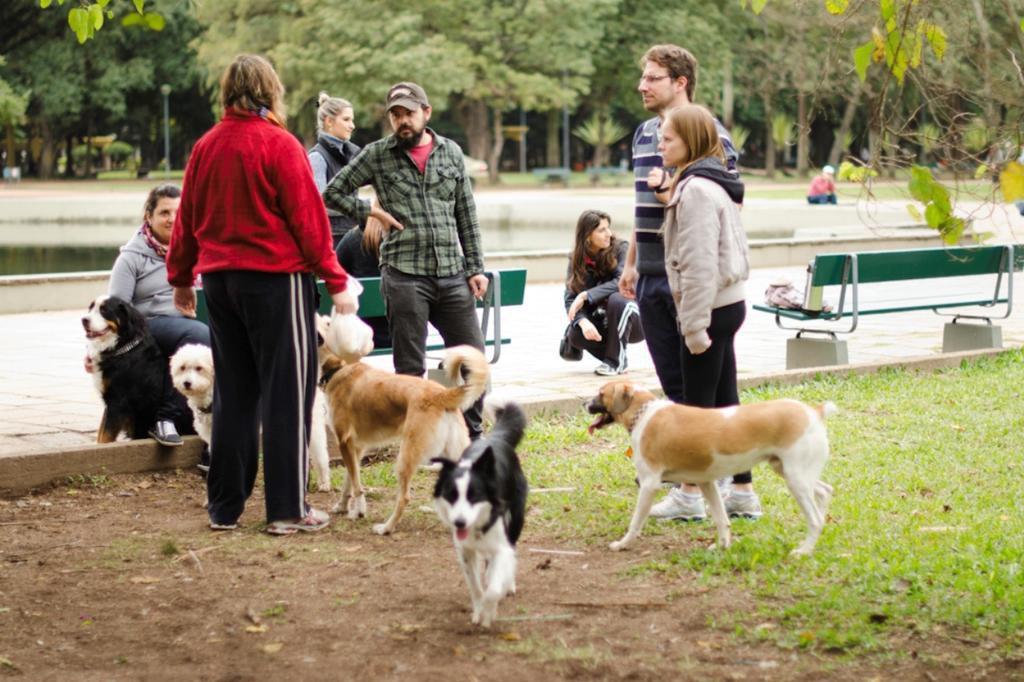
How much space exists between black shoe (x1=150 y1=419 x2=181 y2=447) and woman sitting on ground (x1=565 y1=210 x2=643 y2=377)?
3729mm

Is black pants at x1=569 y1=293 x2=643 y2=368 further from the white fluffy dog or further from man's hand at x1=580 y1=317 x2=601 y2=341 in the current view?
the white fluffy dog

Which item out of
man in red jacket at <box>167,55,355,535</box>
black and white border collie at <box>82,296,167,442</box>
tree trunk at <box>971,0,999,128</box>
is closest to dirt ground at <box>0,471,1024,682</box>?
man in red jacket at <box>167,55,355,535</box>

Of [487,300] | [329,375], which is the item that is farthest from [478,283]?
[487,300]

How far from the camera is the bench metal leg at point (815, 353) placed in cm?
1081

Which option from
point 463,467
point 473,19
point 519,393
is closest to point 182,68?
point 473,19

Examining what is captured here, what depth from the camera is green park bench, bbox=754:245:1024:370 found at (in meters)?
10.8

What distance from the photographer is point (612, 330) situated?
10492mm

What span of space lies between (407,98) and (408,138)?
0.21 m

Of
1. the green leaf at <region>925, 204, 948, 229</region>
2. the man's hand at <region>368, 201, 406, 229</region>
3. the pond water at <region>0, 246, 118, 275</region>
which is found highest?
the green leaf at <region>925, 204, 948, 229</region>

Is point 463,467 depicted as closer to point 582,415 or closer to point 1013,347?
point 582,415

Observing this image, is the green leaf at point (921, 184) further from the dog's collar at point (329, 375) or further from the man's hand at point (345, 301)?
the dog's collar at point (329, 375)

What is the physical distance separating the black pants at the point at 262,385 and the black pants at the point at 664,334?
1.53 m

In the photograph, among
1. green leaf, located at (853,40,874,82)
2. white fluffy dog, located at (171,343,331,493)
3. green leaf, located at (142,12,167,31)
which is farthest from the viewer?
white fluffy dog, located at (171,343,331,493)

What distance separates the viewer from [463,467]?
15.5 ft
